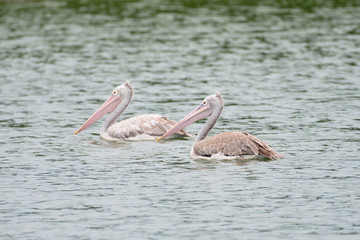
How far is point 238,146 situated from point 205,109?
4.71ft

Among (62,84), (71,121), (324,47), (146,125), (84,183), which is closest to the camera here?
(84,183)

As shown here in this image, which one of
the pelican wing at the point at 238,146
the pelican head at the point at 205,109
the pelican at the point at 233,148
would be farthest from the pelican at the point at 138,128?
A: the pelican wing at the point at 238,146

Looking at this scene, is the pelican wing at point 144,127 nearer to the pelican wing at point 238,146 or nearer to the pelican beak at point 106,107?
the pelican beak at point 106,107

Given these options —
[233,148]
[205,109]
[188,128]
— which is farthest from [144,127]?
[233,148]

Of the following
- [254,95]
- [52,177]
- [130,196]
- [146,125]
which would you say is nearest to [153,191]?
[130,196]

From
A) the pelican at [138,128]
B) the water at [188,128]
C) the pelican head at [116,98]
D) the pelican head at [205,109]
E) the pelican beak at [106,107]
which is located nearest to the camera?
the water at [188,128]

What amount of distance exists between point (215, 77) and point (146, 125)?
7.10m

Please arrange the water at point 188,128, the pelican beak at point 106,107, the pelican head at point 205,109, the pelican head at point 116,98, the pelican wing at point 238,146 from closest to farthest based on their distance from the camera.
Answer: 1. the water at point 188,128
2. the pelican wing at point 238,146
3. the pelican head at point 205,109
4. the pelican beak at point 106,107
5. the pelican head at point 116,98

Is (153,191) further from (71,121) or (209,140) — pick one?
(71,121)

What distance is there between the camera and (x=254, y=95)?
754 inches

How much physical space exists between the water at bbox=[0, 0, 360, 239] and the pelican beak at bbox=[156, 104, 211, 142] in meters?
0.24

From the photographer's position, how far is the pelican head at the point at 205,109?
14.1m

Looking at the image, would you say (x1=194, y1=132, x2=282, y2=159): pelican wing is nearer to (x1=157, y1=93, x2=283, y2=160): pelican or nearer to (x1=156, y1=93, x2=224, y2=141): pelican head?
(x1=157, y1=93, x2=283, y2=160): pelican

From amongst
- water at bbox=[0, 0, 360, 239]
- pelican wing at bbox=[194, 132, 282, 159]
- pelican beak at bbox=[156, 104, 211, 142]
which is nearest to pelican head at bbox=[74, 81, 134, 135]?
water at bbox=[0, 0, 360, 239]
